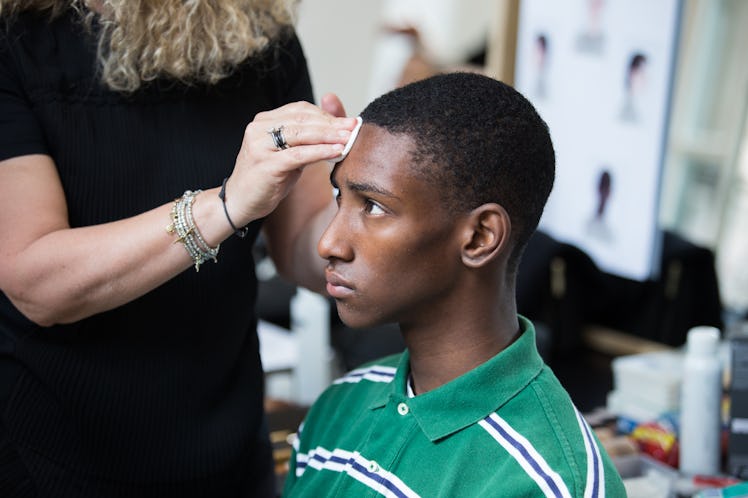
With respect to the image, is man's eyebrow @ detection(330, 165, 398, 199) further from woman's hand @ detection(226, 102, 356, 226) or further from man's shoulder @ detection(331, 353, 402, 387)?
man's shoulder @ detection(331, 353, 402, 387)

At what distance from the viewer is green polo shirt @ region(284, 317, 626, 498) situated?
2.99 feet

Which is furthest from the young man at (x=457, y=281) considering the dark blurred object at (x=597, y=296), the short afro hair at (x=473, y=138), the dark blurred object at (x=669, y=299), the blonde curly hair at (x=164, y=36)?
the dark blurred object at (x=669, y=299)

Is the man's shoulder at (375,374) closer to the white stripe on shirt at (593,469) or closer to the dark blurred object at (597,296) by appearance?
the white stripe on shirt at (593,469)

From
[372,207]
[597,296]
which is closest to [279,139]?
[372,207]

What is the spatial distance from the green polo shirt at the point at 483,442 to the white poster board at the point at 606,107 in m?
1.20

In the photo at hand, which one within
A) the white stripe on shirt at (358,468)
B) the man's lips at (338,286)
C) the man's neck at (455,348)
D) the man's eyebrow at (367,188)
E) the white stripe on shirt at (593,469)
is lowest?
the white stripe on shirt at (358,468)

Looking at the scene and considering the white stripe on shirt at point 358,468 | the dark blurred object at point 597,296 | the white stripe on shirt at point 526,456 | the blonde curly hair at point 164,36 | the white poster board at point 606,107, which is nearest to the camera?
the white stripe on shirt at point 526,456

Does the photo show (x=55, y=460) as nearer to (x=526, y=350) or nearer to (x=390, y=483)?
(x=390, y=483)

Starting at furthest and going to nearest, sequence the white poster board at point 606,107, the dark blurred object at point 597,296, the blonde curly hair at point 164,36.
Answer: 1. the dark blurred object at point 597,296
2. the white poster board at point 606,107
3. the blonde curly hair at point 164,36

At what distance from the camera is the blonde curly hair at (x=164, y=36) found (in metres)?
1.10

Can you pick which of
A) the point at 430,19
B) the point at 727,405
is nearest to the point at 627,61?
the point at 727,405

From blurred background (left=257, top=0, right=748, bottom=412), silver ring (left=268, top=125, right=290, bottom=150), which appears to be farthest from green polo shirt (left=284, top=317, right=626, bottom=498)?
blurred background (left=257, top=0, right=748, bottom=412)

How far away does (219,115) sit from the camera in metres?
1.19

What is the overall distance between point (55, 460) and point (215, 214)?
0.41 metres
